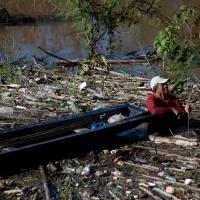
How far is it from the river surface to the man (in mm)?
3823

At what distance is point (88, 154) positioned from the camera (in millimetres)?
5566

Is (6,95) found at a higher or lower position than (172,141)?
higher

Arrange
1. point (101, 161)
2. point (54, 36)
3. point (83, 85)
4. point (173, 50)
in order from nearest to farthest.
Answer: point (101, 161)
point (83, 85)
point (173, 50)
point (54, 36)

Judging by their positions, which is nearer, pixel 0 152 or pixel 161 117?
pixel 0 152

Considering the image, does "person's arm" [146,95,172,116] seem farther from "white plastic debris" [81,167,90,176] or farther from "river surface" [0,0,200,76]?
"river surface" [0,0,200,76]

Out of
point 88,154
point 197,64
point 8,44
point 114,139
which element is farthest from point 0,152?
point 8,44

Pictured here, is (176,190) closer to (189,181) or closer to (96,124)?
(189,181)

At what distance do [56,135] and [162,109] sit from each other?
135 cm

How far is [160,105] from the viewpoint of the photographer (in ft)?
20.4

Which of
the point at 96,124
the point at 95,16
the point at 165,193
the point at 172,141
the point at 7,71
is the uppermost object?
the point at 95,16

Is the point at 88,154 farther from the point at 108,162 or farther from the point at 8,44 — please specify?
the point at 8,44

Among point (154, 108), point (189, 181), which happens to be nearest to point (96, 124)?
point (154, 108)

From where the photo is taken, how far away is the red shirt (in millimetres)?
6137

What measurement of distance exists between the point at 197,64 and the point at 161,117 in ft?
14.2
